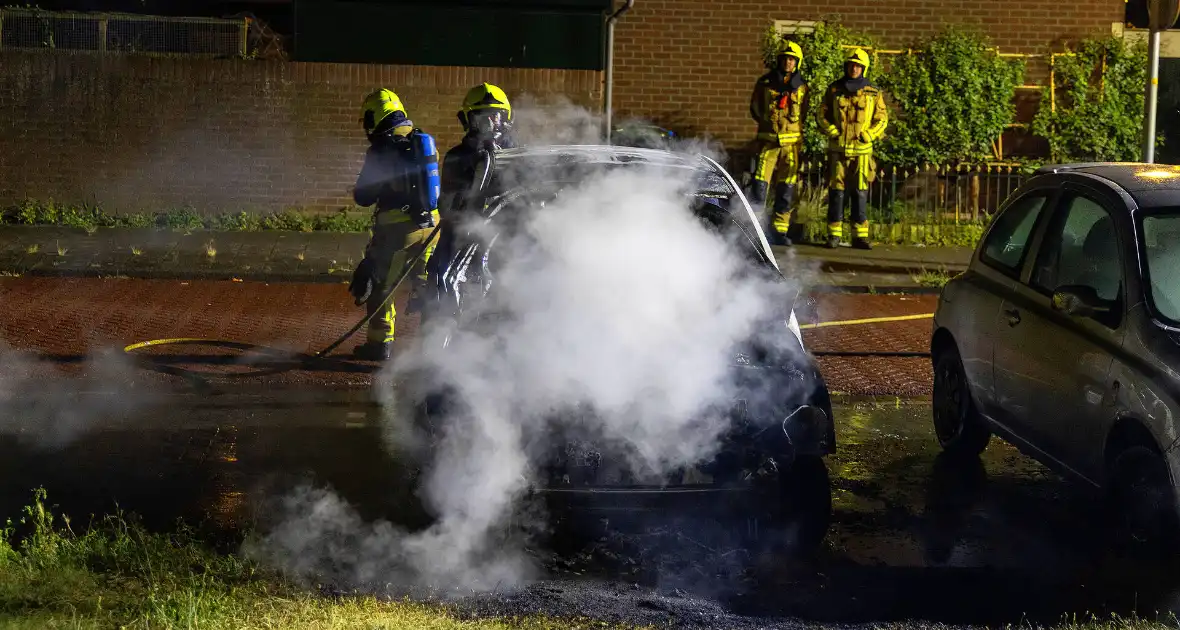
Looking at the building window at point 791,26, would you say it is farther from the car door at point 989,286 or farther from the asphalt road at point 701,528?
the car door at point 989,286

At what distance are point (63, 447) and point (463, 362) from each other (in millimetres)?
2662

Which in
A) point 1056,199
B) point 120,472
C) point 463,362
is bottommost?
point 120,472

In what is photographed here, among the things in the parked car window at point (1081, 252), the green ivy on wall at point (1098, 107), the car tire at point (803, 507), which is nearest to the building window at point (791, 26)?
the green ivy on wall at point (1098, 107)

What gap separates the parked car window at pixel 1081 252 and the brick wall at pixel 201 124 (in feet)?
35.1

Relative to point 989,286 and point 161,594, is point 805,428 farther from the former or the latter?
point 161,594

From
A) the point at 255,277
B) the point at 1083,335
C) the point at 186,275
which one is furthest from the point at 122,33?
the point at 1083,335

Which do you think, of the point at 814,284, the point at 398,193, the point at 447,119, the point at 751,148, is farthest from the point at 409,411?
the point at 751,148

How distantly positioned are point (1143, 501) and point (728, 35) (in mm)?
13023

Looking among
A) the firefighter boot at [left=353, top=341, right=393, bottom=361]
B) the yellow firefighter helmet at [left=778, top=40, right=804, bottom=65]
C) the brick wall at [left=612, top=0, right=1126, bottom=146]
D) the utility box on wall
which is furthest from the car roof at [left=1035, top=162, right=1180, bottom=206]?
the brick wall at [left=612, top=0, right=1126, bottom=146]

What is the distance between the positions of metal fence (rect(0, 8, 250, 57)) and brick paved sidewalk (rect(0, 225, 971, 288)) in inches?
87.5

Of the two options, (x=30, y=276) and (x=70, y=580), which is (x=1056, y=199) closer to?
(x=70, y=580)

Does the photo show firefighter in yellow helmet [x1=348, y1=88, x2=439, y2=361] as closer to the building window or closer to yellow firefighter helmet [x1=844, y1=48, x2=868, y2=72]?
yellow firefighter helmet [x1=844, y1=48, x2=868, y2=72]

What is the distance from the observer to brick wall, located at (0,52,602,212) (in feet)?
53.9

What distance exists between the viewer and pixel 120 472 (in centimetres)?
692
